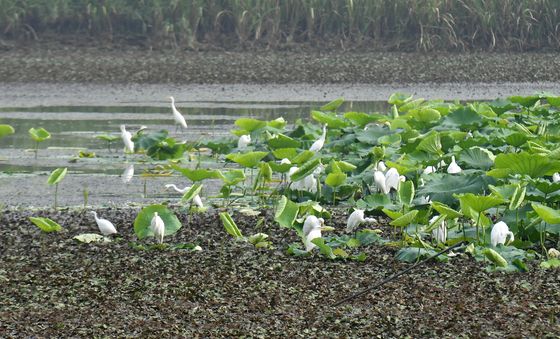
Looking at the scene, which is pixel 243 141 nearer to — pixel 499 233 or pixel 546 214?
pixel 499 233

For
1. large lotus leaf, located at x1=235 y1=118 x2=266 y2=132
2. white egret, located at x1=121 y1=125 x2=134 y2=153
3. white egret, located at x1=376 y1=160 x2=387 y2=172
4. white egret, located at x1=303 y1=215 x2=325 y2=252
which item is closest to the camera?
white egret, located at x1=303 y1=215 x2=325 y2=252

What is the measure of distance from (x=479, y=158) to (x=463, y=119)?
5.42ft

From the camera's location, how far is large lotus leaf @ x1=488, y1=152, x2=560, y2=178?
646cm

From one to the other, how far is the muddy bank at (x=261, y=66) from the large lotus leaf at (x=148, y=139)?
7.22 metres

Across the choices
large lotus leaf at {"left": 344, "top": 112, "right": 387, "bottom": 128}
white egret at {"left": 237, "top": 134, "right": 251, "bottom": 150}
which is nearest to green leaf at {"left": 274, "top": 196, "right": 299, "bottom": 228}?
white egret at {"left": 237, "top": 134, "right": 251, "bottom": 150}

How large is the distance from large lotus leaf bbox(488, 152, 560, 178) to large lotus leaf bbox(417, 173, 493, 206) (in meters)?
0.10

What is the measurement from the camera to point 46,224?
679cm

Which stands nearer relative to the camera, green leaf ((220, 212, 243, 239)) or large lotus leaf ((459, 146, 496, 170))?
green leaf ((220, 212, 243, 239))

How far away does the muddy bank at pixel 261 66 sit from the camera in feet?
57.0

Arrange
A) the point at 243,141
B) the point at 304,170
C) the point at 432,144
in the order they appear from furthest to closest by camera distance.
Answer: the point at 243,141
the point at 432,144
the point at 304,170

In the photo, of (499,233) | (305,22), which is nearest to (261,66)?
(305,22)

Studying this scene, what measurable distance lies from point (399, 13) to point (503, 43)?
170 cm

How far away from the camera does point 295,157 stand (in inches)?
300

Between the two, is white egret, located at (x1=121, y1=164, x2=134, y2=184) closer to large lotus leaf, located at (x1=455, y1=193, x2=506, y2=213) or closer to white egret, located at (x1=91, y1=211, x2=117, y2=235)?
white egret, located at (x1=91, y1=211, x2=117, y2=235)
